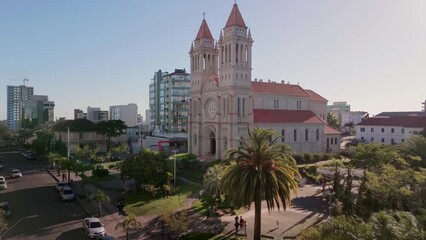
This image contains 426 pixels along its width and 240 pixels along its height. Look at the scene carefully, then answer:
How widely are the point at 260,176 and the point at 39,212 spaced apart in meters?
24.4

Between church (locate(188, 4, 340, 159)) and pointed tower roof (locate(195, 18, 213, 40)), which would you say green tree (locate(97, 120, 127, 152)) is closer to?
church (locate(188, 4, 340, 159))

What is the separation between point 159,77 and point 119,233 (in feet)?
312

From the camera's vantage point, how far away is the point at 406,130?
7912cm

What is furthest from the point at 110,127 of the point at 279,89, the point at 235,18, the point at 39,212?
the point at 39,212

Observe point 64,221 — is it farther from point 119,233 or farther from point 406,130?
point 406,130

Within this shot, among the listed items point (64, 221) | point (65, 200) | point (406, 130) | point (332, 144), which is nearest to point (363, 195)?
point (64, 221)

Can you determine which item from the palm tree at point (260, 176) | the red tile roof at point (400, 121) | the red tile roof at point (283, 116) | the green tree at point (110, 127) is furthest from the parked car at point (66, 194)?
the red tile roof at point (400, 121)

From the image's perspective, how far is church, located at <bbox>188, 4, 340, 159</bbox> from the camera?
57.5m

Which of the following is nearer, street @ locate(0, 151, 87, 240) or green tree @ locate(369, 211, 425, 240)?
green tree @ locate(369, 211, 425, 240)

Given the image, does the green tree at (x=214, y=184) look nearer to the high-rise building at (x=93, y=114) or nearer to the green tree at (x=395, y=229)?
the green tree at (x=395, y=229)

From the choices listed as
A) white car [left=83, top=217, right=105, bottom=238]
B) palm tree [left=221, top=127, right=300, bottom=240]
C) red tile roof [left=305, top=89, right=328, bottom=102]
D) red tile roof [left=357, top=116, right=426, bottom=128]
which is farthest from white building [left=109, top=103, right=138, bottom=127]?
palm tree [left=221, top=127, right=300, bottom=240]

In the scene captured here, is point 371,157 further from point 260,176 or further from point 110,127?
Result: point 110,127

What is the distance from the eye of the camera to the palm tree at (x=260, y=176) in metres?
22.9

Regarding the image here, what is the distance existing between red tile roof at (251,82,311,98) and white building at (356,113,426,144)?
82.8 feet
